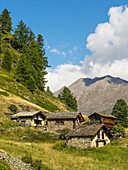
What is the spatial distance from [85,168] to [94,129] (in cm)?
1496

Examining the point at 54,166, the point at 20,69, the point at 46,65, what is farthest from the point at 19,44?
the point at 54,166

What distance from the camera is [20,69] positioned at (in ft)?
313

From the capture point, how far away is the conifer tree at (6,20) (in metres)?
152

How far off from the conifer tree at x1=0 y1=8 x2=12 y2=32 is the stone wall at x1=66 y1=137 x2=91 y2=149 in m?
140

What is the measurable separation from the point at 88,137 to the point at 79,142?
213 cm

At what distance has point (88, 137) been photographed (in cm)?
3619

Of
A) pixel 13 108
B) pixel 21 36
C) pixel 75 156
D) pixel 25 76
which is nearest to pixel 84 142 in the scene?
pixel 75 156

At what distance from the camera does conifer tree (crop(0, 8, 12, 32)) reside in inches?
5974

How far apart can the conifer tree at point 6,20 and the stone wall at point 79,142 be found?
13961cm

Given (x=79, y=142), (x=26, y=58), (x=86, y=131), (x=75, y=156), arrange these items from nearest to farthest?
(x=75, y=156)
(x=79, y=142)
(x=86, y=131)
(x=26, y=58)

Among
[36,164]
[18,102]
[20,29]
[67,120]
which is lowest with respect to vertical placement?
[36,164]

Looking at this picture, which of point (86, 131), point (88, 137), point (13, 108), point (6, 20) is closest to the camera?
point (88, 137)

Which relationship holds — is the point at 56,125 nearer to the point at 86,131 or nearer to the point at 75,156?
the point at 86,131

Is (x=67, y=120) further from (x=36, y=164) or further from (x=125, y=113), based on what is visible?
(x=36, y=164)
